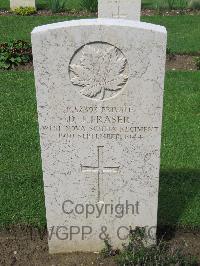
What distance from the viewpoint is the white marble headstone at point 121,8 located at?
988cm

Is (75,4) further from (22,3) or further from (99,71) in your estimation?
(99,71)

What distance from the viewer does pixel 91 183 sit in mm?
3959

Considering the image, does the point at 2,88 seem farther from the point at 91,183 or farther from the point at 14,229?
the point at 91,183

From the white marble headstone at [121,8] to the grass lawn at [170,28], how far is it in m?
1.58

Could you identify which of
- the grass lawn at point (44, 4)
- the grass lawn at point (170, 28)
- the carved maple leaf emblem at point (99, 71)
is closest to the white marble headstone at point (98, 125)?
the carved maple leaf emblem at point (99, 71)

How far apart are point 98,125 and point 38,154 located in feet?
8.54

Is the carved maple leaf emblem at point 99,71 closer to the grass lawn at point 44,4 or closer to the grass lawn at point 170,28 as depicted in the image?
the grass lawn at point 170,28

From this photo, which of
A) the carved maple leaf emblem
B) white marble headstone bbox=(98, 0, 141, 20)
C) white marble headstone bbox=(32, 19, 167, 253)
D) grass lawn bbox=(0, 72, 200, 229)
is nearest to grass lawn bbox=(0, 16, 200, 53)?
white marble headstone bbox=(98, 0, 141, 20)

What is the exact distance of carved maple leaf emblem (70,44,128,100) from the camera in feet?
11.2

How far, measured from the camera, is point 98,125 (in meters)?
3.68

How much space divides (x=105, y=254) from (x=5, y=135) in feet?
9.91

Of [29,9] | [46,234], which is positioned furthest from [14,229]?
[29,9]

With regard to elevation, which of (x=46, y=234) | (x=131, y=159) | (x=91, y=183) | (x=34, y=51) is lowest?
(x=46, y=234)

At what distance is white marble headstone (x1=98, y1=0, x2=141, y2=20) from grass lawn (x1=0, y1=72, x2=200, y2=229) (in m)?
1.68
